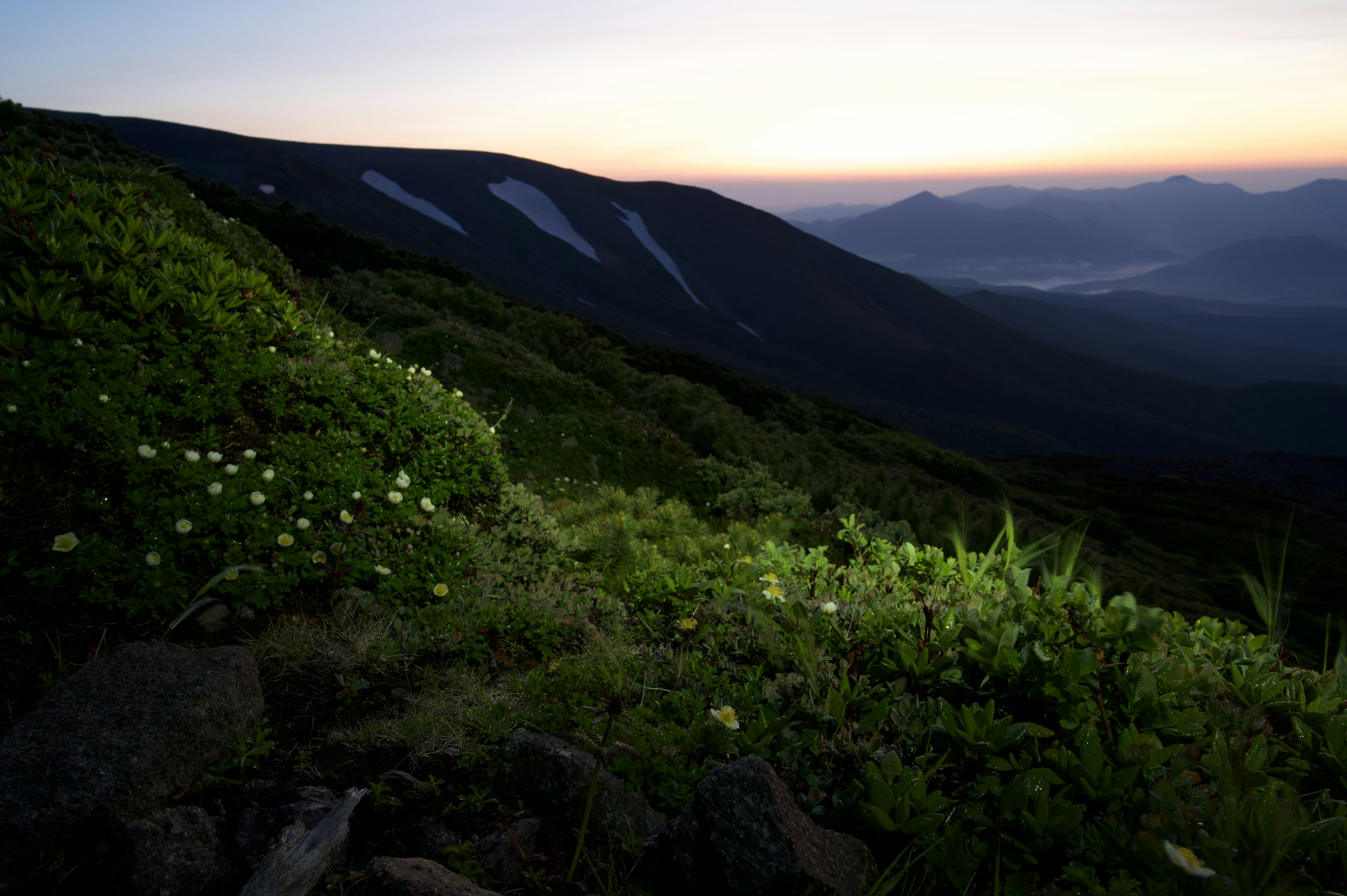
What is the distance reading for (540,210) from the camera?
6383 inches

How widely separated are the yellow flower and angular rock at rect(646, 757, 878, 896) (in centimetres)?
41

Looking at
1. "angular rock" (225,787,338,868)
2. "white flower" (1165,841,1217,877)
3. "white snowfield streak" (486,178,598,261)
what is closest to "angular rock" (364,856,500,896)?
"angular rock" (225,787,338,868)

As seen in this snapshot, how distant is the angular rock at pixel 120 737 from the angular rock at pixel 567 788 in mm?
1112

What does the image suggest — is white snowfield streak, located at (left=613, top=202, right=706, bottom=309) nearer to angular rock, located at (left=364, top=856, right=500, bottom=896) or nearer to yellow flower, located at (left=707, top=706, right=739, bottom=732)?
yellow flower, located at (left=707, top=706, right=739, bottom=732)

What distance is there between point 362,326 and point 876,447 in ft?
67.2

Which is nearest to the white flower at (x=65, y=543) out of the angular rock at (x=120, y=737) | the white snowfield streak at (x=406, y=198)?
the angular rock at (x=120, y=737)

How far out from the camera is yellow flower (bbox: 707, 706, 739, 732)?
2.81 metres

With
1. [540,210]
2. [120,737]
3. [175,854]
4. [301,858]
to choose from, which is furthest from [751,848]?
[540,210]

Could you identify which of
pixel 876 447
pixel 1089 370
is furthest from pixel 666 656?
pixel 1089 370

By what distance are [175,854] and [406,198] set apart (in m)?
161

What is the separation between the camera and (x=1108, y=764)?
2.53 meters

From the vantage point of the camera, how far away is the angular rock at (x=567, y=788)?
8.20 feet

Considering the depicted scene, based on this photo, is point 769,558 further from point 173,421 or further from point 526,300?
point 526,300

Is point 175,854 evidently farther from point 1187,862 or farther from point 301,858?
point 1187,862
